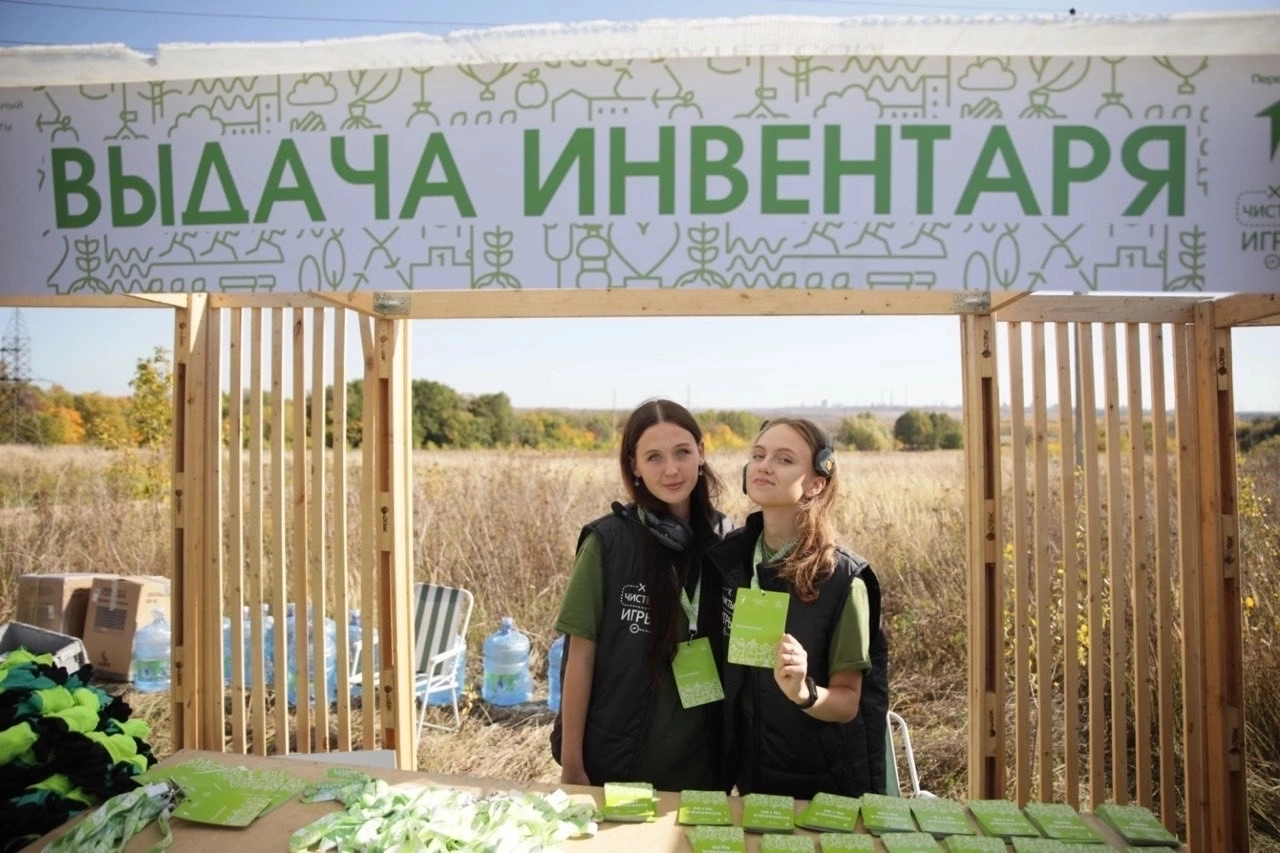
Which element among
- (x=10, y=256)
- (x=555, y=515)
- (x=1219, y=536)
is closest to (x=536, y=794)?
(x=10, y=256)

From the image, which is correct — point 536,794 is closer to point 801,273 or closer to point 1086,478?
point 801,273

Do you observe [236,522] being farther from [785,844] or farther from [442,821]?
[785,844]

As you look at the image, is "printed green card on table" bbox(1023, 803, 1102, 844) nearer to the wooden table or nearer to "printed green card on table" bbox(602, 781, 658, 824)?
the wooden table

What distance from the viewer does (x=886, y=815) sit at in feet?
5.97

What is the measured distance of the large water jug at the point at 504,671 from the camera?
5.61m

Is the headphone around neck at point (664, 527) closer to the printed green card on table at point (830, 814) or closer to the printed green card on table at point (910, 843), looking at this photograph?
the printed green card on table at point (830, 814)

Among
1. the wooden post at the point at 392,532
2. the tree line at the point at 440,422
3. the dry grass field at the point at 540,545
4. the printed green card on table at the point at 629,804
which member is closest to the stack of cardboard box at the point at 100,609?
the dry grass field at the point at 540,545

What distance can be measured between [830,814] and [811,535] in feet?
2.21

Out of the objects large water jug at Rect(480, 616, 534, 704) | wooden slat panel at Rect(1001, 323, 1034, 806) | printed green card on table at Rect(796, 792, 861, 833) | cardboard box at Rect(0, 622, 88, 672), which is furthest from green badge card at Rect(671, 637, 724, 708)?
large water jug at Rect(480, 616, 534, 704)

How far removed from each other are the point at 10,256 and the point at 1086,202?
2157 millimetres

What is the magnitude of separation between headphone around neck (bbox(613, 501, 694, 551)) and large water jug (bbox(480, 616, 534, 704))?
347cm

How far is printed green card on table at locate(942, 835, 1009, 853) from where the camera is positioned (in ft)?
5.51

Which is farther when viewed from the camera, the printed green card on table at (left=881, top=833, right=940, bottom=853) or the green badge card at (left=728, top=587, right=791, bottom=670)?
the green badge card at (left=728, top=587, right=791, bottom=670)

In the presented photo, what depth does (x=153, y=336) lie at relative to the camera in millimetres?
7449
